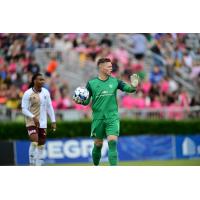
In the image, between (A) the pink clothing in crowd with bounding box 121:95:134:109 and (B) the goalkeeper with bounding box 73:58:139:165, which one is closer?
(B) the goalkeeper with bounding box 73:58:139:165

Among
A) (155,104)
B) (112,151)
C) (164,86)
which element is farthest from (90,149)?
(112,151)

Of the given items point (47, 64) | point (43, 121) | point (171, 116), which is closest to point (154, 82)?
point (171, 116)

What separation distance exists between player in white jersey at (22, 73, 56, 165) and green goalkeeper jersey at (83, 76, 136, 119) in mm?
1409

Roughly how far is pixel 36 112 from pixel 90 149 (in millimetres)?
7511

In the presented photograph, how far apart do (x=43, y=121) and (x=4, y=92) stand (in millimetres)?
9252

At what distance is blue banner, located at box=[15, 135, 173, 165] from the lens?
2511 centimetres

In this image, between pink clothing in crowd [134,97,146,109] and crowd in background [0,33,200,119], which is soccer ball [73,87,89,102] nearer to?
crowd in background [0,33,200,119]

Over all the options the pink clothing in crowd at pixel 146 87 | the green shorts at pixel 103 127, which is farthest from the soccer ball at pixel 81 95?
the pink clothing in crowd at pixel 146 87

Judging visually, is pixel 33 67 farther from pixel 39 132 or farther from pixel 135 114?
pixel 39 132

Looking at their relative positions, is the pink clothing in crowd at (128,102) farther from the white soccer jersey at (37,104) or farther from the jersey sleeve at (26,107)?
the jersey sleeve at (26,107)

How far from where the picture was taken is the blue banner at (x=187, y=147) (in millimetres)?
26344

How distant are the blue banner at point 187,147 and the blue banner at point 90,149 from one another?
28cm

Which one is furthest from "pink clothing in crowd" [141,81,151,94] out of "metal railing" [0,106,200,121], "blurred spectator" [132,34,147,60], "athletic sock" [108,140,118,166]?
"athletic sock" [108,140,118,166]

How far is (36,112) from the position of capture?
18094mm
